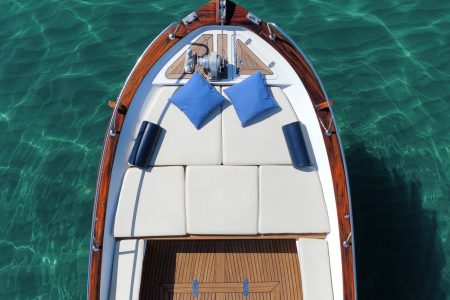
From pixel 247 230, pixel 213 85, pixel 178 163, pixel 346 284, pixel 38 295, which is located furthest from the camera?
pixel 38 295

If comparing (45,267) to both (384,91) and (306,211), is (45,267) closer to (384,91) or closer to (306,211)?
(306,211)

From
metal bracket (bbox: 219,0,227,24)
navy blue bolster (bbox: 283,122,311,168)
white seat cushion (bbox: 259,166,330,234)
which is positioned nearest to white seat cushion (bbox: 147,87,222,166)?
white seat cushion (bbox: 259,166,330,234)

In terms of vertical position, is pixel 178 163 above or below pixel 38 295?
above

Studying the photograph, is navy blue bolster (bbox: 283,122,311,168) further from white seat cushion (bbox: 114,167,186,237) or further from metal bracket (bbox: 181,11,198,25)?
metal bracket (bbox: 181,11,198,25)

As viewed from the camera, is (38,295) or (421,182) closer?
(38,295)

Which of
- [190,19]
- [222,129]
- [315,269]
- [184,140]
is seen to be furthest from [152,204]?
[190,19]

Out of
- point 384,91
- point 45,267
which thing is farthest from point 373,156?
point 45,267

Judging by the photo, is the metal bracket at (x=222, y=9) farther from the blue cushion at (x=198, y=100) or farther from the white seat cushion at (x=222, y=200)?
the white seat cushion at (x=222, y=200)
